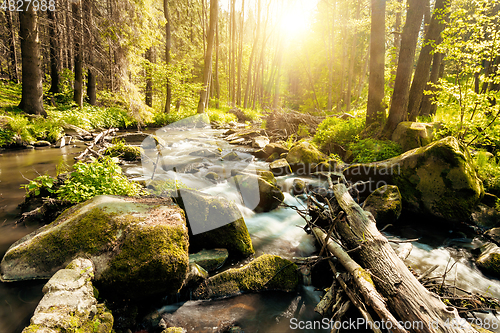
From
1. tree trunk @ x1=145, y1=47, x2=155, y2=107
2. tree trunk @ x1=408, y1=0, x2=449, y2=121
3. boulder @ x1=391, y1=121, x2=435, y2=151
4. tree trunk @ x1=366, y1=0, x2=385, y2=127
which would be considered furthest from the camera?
tree trunk @ x1=145, y1=47, x2=155, y2=107

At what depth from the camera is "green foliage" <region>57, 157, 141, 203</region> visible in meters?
4.12

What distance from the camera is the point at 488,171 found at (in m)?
6.39

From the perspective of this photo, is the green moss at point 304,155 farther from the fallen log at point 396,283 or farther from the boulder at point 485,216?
the fallen log at point 396,283

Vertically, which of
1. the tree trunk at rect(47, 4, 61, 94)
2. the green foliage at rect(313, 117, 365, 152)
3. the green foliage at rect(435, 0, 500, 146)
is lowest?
the green foliage at rect(313, 117, 365, 152)

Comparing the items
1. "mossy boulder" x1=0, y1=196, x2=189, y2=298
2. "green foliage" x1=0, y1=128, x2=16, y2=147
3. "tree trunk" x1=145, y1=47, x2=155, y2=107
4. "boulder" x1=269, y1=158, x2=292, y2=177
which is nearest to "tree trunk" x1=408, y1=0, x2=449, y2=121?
"boulder" x1=269, y1=158, x2=292, y2=177

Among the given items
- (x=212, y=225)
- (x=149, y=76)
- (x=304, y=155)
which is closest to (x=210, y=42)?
(x=149, y=76)

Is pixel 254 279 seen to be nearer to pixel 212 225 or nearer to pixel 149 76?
pixel 212 225

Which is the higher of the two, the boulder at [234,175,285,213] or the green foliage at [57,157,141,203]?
the green foliage at [57,157,141,203]

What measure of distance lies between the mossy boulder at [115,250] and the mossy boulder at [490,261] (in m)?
5.27

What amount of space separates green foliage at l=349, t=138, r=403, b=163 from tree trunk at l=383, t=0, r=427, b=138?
2.46 feet

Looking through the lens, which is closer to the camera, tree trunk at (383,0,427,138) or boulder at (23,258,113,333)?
boulder at (23,258,113,333)

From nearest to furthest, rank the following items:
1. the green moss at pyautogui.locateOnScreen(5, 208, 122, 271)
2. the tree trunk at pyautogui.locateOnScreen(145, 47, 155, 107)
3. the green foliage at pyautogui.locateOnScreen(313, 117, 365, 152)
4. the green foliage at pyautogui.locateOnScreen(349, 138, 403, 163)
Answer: the green moss at pyautogui.locateOnScreen(5, 208, 122, 271)
the green foliage at pyautogui.locateOnScreen(349, 138, 403, 163)
the green foliage at pyautogui.locateOnScreen(313, 117, 365, 152)
the tree trunk at pyautogui.locateOnScreen(145, 47, 155, 107)

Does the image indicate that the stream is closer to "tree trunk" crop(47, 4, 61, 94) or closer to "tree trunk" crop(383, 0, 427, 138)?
"tree trunk" crop(383, 0, 427, 138)

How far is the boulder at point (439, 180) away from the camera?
5.47 metres
